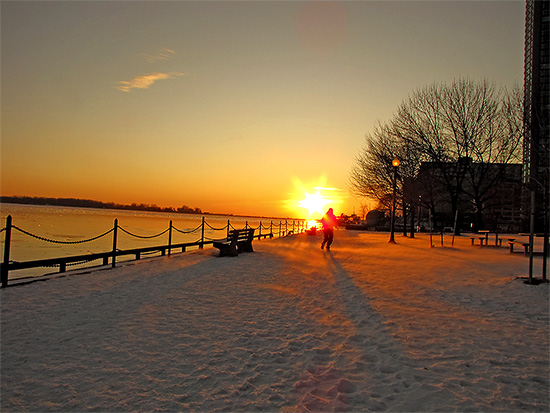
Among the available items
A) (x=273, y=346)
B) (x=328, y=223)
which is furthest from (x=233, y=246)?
(x=273, y=346)

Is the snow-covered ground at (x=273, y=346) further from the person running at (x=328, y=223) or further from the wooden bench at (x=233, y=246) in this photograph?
the person running at (x=328, y=223)

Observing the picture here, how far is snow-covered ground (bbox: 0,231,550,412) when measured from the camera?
330 cm

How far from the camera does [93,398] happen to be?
321cm

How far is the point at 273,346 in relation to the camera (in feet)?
15.0

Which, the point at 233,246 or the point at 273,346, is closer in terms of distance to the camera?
the point at 273,346

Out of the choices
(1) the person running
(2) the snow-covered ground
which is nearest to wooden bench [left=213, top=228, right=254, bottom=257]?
(1) the person running

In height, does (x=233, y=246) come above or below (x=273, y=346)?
above

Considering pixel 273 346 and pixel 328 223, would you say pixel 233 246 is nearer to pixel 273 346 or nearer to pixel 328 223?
pixel 328 223

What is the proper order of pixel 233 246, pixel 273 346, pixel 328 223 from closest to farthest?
pixel 273 346
pixel 233 246
pixel 328 223

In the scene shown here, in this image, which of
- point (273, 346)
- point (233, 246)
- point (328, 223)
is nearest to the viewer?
point (273, 346)

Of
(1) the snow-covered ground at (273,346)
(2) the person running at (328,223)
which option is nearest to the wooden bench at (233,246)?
(2) the person running at (328,223)

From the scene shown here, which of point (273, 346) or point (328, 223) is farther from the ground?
point (328, 223)

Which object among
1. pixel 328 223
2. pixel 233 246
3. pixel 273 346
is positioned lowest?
pixel 273 346

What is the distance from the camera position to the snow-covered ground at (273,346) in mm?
3305
